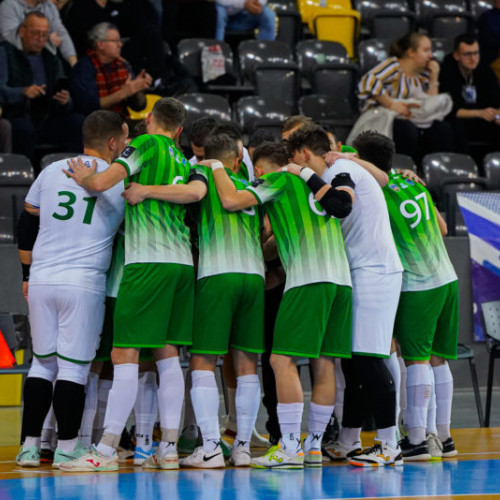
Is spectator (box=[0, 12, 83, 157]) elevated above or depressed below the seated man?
below

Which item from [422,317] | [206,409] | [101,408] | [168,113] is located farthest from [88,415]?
→ [422,317]

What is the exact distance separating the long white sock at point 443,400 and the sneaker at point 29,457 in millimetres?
2353

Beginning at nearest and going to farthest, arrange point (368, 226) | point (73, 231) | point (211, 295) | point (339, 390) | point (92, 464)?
1. point (92, 464)
2. point (211, 295)
3. point (73, 231)
4. point (368, 226)
5. point (339, 390)

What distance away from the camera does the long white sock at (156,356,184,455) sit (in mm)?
6379

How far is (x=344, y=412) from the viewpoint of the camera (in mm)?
6758

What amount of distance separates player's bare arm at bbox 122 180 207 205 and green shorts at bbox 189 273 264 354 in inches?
17.9

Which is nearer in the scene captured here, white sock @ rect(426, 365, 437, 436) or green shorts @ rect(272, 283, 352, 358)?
green shorts @ rect(272, 283, 352, 358)

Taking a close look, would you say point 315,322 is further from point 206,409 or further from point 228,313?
point 206,409

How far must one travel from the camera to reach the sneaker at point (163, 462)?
635 cm

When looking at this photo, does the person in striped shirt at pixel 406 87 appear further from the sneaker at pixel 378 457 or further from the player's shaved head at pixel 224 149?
the sneaker at pixel 378 457

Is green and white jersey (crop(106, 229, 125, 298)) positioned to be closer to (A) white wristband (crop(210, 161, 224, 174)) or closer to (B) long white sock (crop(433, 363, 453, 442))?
(A) white wristband (crop(210, 161, 224, 174))

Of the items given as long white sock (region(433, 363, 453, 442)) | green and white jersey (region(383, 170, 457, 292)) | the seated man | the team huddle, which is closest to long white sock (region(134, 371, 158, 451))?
the team huddle

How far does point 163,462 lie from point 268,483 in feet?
2.62

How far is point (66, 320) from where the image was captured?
6.48 m
